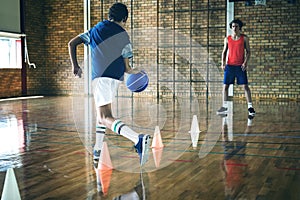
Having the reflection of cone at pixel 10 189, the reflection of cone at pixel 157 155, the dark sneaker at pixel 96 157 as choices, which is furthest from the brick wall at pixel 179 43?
the reflection of cone at pixel 10 189

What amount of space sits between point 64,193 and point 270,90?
348 inches

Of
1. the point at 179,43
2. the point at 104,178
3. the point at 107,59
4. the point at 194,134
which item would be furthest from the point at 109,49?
the point at 179,43

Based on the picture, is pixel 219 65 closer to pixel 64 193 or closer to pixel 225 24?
pixel 225 24

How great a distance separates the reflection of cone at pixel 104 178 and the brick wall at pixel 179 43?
8.04m

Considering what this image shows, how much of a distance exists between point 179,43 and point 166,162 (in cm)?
819

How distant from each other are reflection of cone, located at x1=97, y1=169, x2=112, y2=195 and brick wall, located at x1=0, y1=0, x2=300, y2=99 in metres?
8.04

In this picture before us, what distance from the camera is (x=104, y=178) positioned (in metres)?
3.04

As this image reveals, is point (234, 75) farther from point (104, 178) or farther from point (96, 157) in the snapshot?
point (104, 178)

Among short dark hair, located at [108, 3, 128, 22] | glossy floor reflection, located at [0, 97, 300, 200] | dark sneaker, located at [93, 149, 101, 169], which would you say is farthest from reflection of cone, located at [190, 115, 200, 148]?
short dark hair, located at [108, 3, 128, 22]

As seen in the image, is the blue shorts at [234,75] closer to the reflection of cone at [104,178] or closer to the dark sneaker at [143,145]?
the dark sneaker at [143,145]

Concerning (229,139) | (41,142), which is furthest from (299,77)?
(41,142)

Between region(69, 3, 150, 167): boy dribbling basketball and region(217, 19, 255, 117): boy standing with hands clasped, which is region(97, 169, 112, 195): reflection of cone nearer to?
region(69, 3, 150, 167): boy dribbling basketball

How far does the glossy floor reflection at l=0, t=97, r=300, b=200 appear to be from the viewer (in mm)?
2697

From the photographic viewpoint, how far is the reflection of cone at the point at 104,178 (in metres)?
2.76
